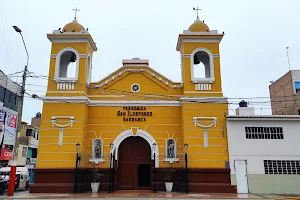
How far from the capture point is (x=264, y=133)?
17109 mm

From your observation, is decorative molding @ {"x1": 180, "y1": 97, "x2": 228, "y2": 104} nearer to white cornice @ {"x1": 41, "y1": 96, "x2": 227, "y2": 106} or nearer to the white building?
white cornice @ {"x1": 41, "y1": 96, "x2": 227, "y2": 106}

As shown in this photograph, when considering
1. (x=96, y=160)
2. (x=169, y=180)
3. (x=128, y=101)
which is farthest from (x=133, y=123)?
(x=169, y=180)

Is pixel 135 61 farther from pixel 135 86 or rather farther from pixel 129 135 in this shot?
pixel 129 135

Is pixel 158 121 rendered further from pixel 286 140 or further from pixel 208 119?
pixel 286 140

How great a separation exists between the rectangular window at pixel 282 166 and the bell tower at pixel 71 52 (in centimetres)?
1135

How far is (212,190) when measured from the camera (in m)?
15.8

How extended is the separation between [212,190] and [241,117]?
4416mm

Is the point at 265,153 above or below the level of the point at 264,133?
below

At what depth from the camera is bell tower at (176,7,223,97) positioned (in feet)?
58.0

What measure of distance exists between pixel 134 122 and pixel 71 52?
19.6 feet

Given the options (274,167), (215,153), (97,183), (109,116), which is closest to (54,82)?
(109,116)

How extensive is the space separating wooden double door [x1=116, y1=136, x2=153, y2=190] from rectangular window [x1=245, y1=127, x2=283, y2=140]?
588 centimetres

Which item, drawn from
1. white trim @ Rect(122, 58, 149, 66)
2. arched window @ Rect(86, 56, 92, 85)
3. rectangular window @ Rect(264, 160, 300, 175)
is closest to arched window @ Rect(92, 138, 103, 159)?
arched window @ Rect(86, 56, 92, 85)

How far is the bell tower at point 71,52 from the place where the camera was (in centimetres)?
1772
